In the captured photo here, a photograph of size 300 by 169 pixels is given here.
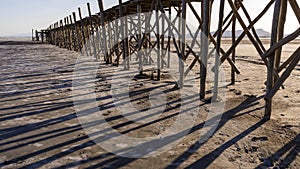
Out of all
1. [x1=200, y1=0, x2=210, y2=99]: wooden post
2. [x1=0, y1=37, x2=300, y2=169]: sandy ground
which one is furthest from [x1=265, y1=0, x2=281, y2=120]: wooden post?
[x1=200, y1=0, x2=210, y2=99]: wooden post

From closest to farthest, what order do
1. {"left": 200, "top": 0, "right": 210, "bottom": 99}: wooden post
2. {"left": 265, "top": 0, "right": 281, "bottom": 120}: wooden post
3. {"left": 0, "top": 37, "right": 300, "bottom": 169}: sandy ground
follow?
{"left": 0, "top": 37, "right": 300, "bottom": 169}: sandy ground
{"left": 265, "top": 0, "right": 281, "bottom": 120}: wooden post
{"left": 200, "top": 0, "right": 210, "bottom": 99}: wooden post

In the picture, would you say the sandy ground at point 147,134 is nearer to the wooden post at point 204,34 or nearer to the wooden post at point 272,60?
the wooden post at point 272,60

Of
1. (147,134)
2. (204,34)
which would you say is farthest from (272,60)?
(147,134)

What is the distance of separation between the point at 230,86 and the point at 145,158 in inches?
209

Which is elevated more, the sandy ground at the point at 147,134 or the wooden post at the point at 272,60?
the wooden post at the point at 272,60

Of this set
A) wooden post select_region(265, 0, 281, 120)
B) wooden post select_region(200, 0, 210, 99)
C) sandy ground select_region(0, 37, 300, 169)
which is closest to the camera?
sandy ground select_region(0, 37, 300, 169)

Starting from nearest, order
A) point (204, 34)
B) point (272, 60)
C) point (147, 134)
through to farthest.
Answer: point (147, 134), point (272, 60), point (204, 34)

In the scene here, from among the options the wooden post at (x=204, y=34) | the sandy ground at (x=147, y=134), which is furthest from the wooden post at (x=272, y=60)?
the wooden post at (x=204, y=34)

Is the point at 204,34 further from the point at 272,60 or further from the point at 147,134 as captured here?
the point at 147,134

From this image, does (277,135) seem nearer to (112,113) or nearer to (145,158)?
(145,158)

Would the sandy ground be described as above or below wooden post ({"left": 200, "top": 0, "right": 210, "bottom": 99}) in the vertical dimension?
below

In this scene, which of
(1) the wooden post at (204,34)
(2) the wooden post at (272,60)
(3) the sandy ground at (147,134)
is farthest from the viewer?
(1) the wooden post at (204,34)

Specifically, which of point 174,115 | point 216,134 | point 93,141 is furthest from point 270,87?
point 93,141

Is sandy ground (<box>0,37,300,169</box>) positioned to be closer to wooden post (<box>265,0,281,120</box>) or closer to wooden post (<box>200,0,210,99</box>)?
wooden post (<box>265,0,281,120</box>)
